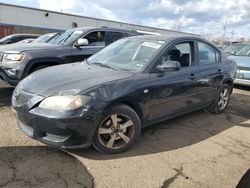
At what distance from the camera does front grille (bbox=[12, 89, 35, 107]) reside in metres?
3.60

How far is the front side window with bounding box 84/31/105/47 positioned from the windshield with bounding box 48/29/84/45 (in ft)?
0.82

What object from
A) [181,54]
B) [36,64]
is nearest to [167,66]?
[181,54]

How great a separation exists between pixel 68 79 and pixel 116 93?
688mm

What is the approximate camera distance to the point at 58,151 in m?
3.83

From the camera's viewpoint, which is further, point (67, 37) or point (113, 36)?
point (113, 36)

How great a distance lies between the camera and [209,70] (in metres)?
5.48

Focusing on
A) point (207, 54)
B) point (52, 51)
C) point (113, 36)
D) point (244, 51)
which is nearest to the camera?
point (207, 54)

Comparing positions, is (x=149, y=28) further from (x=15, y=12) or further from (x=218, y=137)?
(x=218, y=137)

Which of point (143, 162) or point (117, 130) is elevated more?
point (117, 130)

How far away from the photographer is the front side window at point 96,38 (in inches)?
288

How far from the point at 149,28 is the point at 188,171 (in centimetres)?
4132

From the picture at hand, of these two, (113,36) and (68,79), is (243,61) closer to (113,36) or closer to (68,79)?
(113,36)

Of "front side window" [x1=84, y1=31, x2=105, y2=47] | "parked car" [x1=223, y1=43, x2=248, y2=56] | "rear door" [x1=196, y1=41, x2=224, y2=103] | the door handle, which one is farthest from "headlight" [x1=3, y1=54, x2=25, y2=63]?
"parked car" [x1=223, y1=43, x2=248, y2=56]

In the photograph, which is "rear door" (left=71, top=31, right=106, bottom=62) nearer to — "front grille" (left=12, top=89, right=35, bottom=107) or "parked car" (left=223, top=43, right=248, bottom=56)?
"front grille" (left=12, top=89, right=35, bottom=107)
